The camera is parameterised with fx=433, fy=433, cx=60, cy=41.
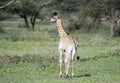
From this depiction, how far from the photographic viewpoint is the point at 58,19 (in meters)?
14.4

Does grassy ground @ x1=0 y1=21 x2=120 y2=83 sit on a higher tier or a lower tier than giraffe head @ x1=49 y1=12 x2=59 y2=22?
lower

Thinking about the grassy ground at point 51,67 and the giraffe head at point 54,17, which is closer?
the grassy ground at point 51,67

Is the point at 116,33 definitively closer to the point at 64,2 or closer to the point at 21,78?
the point at 64,2

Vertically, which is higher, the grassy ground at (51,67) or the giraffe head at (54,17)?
the giraffe head at (54,17)

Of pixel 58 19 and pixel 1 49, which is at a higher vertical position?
pixel 58 19

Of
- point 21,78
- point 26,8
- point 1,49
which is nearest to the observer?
point 21,78

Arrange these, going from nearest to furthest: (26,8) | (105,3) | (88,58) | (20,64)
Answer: (20,64), (88,58), (105,3), (26,8)

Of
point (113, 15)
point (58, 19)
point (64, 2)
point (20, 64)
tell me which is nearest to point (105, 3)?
point (113, 15)

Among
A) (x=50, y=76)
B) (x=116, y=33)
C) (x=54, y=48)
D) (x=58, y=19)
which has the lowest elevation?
(x=116, y=33)

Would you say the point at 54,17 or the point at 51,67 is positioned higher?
the point at 54,17

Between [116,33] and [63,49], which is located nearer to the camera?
[63,49]

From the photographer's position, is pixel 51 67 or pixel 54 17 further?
pixel 51 67

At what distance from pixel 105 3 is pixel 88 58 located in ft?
58.8

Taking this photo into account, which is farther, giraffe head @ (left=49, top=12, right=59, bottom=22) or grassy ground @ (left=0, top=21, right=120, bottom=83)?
giraffe head @ (left=49, top=12, right=59, bottom=22)
